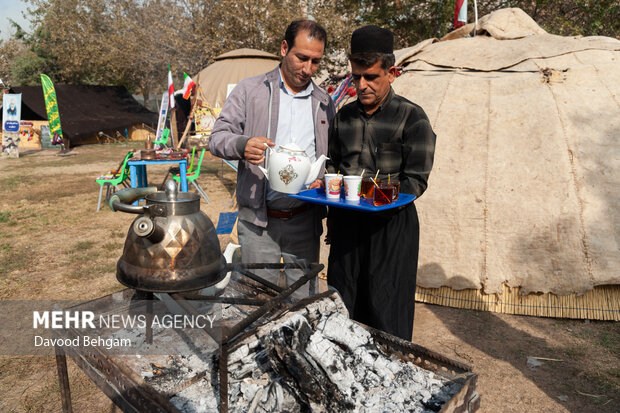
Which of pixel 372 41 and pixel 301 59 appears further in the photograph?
pixel 301 59

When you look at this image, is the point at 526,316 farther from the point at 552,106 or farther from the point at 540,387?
the point at 552,106

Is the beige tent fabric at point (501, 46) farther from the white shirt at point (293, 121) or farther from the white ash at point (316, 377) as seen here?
the white ash at point (316, 377)

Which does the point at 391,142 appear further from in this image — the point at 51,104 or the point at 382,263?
the point at 51,104

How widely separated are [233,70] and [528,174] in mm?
12966

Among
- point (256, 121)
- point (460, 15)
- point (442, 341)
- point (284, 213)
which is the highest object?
point (460, 15)

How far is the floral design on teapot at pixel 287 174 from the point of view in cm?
228

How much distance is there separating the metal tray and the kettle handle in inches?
33.4

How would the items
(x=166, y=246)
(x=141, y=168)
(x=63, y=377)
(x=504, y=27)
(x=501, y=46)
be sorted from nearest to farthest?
1. (x=166, y=246)
2. (x=63, y=377)
3. (x=501, y=46)
4. (x=504, y=27)
5. (x=141, y=168)

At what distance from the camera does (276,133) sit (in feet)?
8.86

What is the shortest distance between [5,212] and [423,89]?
8.08 m

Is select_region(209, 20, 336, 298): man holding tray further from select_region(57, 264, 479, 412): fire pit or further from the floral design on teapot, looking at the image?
select_region(57, 264, 479, 412): fire pit

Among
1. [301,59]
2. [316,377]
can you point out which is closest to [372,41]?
[301,59]

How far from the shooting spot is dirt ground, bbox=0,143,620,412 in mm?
3115

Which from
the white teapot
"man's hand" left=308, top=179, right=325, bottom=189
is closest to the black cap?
the white teapot
